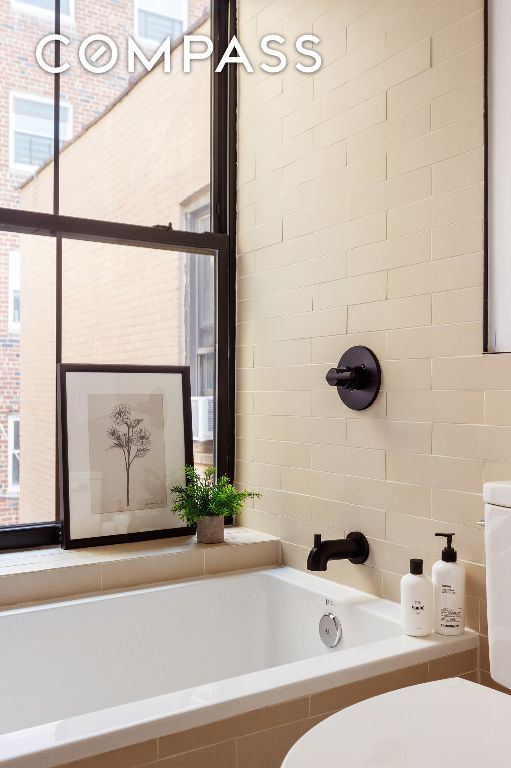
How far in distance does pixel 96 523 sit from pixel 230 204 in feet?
4.44

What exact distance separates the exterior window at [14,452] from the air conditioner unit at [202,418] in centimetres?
69

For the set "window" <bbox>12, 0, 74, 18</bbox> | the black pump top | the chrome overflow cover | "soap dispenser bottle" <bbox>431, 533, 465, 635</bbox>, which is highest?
"window" <bbox>12, 0, 74, 18</bbox>

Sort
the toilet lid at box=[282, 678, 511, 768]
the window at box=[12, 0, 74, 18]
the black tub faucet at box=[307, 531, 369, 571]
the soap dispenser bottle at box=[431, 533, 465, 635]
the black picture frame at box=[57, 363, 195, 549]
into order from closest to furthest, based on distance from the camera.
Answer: the toilet lid at box=[282, 678, 511, 768], the soap dispenser bottle at box=[431, 533, 465, 635], the black tub faucet at box=[307, 531, 369, 571], the black picture frame at box=[57, 363, 195, 549], the window at box=[12, 0, 74, 18]

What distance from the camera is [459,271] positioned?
76.7 inches

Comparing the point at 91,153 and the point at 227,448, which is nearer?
the point at 91,153

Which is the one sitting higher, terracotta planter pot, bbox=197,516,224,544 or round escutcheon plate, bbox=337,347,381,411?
round escutcheon plate, bbox=337,347,381,411

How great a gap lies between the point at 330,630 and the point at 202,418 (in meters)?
1.00

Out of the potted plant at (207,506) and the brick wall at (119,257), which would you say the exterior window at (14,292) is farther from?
the potted plant at (207,506)

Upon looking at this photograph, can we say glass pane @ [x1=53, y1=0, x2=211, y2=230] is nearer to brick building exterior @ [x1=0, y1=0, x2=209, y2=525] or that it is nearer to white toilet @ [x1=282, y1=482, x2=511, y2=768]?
brick building exterior @ [x1=0, y1=0, x2=209, y2=525]

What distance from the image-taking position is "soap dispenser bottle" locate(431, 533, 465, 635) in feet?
6.10

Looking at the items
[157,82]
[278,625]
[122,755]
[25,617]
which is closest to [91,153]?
[157,82]

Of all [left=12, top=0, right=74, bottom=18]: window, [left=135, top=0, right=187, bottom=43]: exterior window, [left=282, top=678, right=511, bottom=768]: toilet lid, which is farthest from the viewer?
[left=135, top=0, right=187, bottom=43]: exterior window

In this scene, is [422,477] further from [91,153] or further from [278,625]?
[91,153]

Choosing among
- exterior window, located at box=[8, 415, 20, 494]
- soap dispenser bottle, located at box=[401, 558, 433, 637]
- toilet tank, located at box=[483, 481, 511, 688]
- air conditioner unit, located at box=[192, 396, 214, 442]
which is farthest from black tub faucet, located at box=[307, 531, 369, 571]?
exterior window, located at box=[8, 415, 20, 494]
